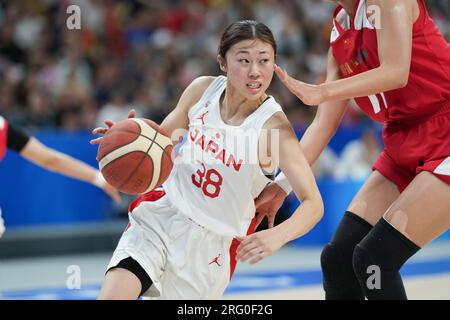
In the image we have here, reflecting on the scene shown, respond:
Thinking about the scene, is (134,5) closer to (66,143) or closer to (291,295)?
(66,143)

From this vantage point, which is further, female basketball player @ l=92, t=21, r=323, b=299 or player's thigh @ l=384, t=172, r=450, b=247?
female basketball player @ l=92, t=21, r=323, b=299

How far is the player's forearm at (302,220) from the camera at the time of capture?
367cm

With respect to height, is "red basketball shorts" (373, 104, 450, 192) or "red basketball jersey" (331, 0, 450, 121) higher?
"red basketball jersey" (331, 0, 450, 121)

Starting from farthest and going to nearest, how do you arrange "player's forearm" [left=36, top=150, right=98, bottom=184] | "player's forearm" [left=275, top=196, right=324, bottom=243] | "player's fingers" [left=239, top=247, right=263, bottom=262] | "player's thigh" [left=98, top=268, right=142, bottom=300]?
"player's forearm" [left=36, top=150, right=98, bottom=184] → "player's thigh" [left=98, top=268, right=142, bottom=300] → "player's forearm" [left=275, top=196, right=324, bottom=243] → "player's fingers" [left=239, top=247, right=263, bottom=262]

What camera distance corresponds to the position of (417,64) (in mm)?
4004

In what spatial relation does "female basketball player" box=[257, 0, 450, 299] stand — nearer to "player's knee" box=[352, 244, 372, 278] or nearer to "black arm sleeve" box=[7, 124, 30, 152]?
"player's knee" box=[352, 244, 372, 278]

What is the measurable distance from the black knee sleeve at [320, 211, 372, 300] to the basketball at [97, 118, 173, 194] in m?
0.99

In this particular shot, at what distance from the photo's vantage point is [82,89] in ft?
36.0

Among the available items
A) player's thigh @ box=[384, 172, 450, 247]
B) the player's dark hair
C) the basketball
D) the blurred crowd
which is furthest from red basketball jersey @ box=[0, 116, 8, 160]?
the blurred crowd

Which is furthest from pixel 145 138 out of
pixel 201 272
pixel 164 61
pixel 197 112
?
pixel 164 61

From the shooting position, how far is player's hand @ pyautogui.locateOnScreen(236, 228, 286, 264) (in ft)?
11.5

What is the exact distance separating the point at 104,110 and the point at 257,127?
698 cm

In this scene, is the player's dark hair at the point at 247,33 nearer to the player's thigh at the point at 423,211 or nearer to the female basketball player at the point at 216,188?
the female basketball player at the point at 216,188

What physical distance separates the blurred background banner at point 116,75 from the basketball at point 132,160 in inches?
203
